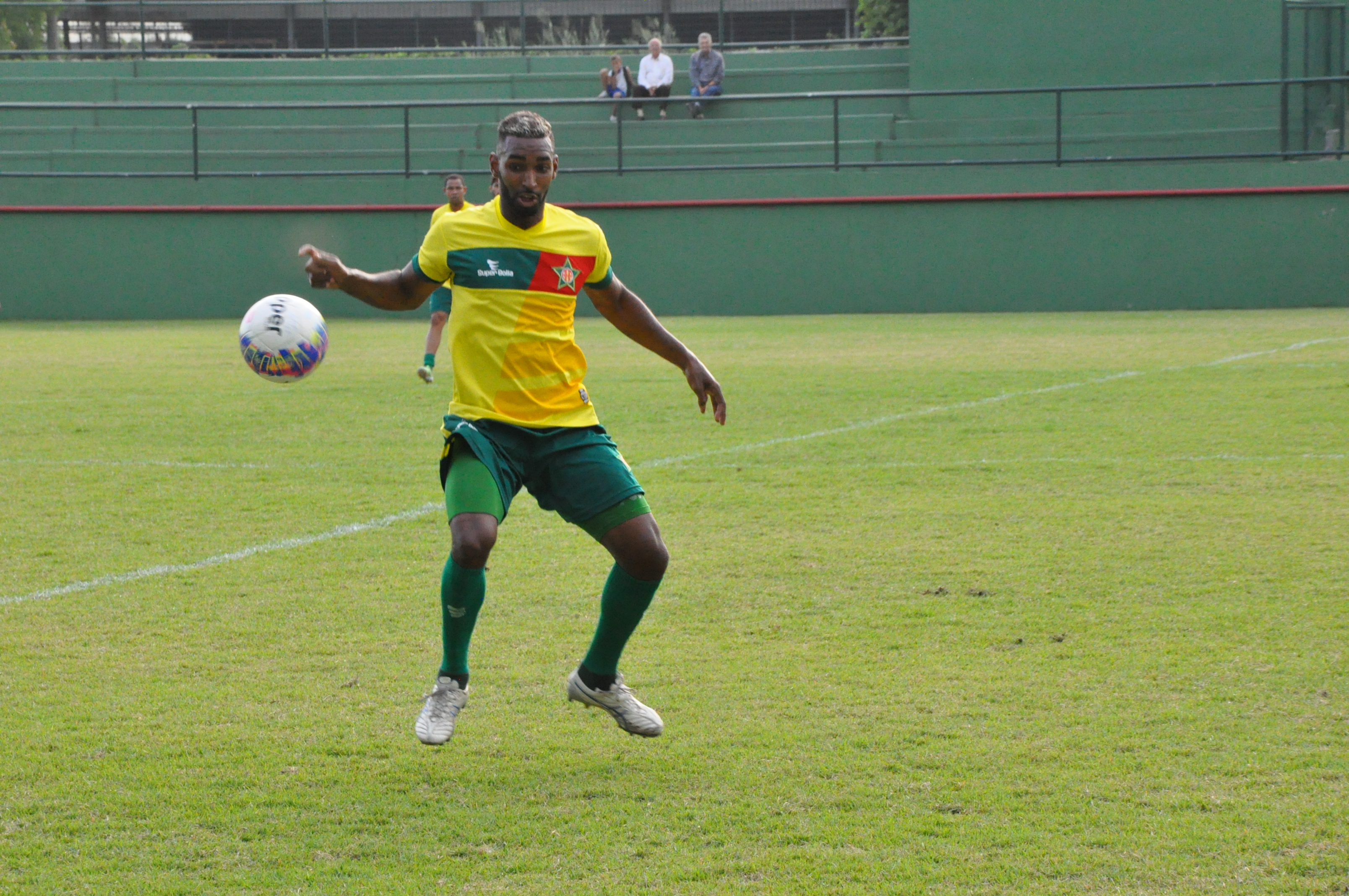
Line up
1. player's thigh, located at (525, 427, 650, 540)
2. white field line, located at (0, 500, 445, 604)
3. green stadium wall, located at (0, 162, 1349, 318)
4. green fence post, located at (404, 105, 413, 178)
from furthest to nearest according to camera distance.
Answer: green fence post, located at (404, 105, 413, 178)
green stadium wall, located at (0, 162, 1349, 318)
white field line, located at (0, 500, 445, 604)
player's thigh, located at (525, 427, 650, 540)

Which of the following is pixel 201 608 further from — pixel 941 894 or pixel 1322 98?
pixel 1322 98

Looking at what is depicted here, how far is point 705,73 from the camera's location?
971 inches

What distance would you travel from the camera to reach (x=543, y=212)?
15.3ft

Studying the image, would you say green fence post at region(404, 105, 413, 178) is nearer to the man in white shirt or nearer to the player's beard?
the man in white shirt

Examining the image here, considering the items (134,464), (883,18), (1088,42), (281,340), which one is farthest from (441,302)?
(883,18)

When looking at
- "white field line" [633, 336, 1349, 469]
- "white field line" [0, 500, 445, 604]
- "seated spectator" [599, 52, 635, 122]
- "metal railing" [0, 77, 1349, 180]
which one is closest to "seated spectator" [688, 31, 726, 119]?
"metal railing" [0, 77, 1349, 180]

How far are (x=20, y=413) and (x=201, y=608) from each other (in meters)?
6.70

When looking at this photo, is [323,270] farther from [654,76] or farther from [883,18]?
[883,18]

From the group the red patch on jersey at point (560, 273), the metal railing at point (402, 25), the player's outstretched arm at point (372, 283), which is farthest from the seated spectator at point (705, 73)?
the player's outstretched arm at point (372, 283)

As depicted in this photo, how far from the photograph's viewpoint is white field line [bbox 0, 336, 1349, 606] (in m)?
6.11

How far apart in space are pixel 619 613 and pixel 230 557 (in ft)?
9.25

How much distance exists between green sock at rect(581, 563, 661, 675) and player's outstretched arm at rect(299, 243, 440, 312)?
1.03m

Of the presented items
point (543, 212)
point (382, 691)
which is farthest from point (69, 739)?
point (543, 212)

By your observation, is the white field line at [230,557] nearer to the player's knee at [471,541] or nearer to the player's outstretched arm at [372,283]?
the player's outstretched arm at [372,283]
